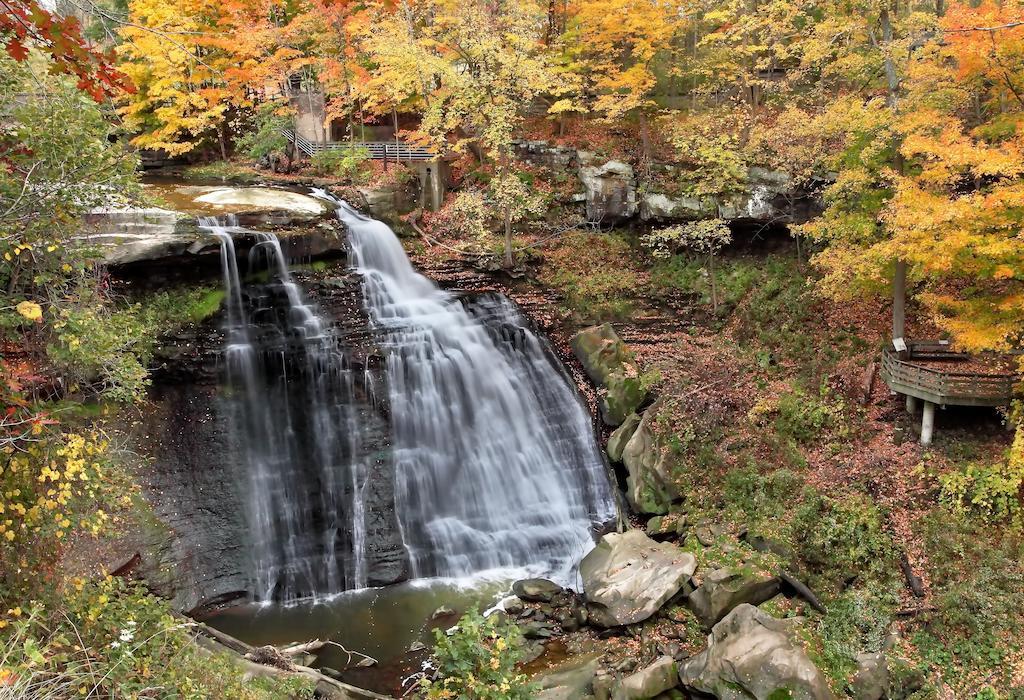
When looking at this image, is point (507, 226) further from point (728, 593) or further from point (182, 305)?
point (728, 593)

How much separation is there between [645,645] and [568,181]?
1477cm

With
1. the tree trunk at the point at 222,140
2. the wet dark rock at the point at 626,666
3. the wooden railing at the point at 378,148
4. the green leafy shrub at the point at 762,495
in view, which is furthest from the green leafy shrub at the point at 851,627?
the tree trunk at the point at 222,140

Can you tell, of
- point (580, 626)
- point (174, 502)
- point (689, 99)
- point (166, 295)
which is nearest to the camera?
point (580, 626)

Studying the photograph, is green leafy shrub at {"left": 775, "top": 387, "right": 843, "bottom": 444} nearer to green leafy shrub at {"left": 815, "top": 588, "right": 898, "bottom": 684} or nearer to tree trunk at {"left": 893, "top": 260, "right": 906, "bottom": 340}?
tree trunk at {"left": 893, "top": 260, "right": 906, "bottom": 340}

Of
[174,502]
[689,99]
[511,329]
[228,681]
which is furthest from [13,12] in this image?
[689,99]

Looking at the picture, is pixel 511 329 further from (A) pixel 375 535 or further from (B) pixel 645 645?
(B) pixel 645 645

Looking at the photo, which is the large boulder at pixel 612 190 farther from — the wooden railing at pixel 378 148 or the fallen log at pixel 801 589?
the fallen log at pixel 801 589

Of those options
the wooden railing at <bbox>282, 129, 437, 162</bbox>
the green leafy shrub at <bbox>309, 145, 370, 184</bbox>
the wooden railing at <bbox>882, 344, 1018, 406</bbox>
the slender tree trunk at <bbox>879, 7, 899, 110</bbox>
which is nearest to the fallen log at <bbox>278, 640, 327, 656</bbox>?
the wooden railing at <bbox>882, 344, 1018, 406</bbox>

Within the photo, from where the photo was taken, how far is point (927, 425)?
1234 cm

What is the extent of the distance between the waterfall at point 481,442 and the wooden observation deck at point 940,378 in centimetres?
650

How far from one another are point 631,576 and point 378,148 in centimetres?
1754

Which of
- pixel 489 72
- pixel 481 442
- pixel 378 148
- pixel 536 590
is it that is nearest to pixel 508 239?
pixel 489 72

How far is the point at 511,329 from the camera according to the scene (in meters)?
17.6

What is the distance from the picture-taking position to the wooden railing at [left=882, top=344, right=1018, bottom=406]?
37.4ft
